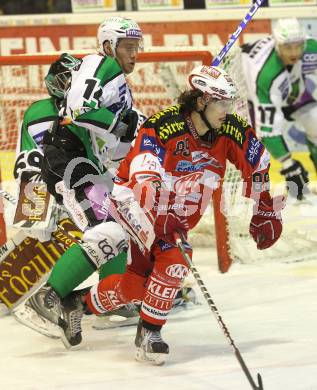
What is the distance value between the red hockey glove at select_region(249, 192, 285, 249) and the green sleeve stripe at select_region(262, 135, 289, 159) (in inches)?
108

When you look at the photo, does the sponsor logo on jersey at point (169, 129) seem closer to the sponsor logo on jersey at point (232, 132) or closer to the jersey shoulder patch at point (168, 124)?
the jersey shoulder patch at point (168, 124)

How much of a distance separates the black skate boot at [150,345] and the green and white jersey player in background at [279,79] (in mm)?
3110

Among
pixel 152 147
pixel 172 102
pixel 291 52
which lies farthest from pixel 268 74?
pixel 152 147

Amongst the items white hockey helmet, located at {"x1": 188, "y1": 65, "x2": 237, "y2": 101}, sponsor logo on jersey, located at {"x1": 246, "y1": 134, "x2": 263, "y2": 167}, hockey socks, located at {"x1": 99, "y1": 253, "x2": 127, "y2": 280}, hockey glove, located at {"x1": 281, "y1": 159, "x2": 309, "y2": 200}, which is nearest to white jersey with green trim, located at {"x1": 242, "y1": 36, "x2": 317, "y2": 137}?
hockey glove, located at {"x1": 281, "y1": 159, "x2": 309, "y2": 200}

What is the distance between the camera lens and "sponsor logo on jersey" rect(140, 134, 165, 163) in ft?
14.3

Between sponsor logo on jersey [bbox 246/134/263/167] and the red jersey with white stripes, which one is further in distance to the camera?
sponsor logo on jersey [bbox 246/134/263/167]

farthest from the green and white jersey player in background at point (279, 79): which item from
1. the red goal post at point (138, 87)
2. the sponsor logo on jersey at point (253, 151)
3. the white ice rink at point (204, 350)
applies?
the sponsor logo on jersey at point (253, 151)

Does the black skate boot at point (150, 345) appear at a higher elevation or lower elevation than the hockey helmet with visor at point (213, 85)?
lower

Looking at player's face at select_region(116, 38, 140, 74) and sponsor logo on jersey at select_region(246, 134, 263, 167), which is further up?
player's face at select_region(116, 38, 140, 74)

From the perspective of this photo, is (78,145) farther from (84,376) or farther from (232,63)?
(232,63)

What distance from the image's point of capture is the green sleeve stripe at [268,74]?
7.48 meters

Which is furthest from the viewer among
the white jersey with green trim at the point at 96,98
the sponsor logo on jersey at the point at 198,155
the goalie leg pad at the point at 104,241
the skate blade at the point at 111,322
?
the skate blade at the point at 111,322

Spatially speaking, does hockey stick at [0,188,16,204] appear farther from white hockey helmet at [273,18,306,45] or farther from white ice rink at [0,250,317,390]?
white hockey helmet at [273,18,306,45]

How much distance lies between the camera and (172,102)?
6.52m
